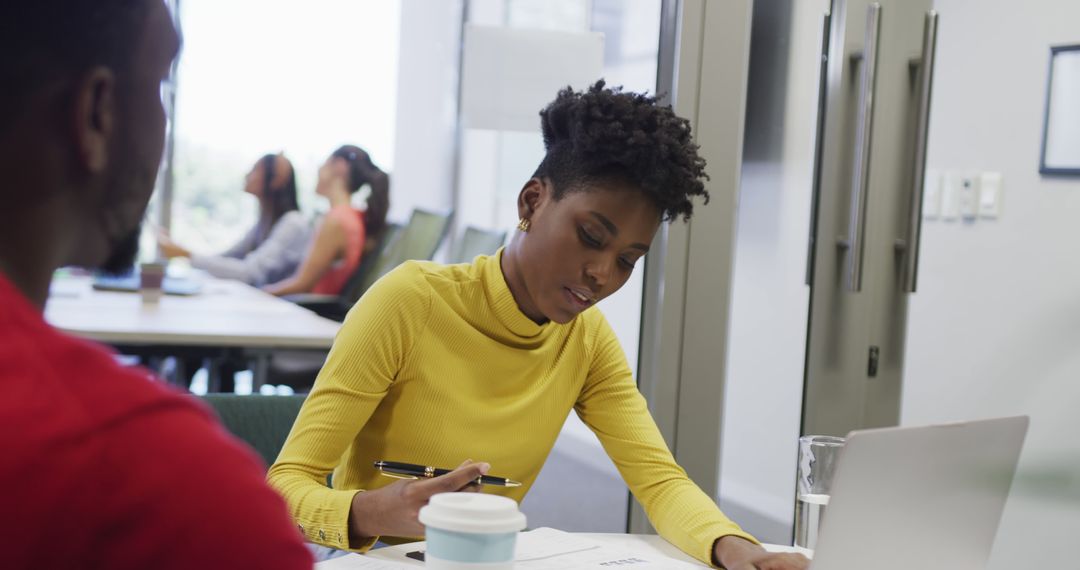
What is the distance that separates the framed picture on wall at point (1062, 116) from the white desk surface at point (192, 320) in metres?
1.92

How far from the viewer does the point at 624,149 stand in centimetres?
152

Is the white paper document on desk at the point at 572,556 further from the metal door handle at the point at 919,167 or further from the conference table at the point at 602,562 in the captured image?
the metal door handle at the point at 919,167

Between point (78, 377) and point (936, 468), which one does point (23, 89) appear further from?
point (936, 468)

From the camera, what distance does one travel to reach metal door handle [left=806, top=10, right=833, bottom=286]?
2576 mm

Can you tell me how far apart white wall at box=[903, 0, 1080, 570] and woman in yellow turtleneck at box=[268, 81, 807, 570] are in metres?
1.54

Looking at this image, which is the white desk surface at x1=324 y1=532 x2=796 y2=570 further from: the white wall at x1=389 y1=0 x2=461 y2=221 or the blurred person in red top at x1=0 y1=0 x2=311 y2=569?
the white wall at x1=389 y1=0 x2=461 y2=221

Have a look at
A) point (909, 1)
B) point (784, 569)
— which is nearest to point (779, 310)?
point (909, 1)

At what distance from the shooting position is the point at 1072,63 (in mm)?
2668

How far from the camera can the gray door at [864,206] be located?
8.35ft

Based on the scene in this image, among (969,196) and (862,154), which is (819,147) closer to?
(862,154)

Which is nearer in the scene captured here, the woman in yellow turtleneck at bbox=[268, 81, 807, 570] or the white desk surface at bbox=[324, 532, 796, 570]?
the white desk surface at bbox=[324, 532, 796, 570]

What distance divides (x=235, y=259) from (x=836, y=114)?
2018mm

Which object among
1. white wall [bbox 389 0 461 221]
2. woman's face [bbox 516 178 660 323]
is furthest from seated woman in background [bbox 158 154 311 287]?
→ woman's face [bbox 516 178 660 323]

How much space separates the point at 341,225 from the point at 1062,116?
210 centimetres
